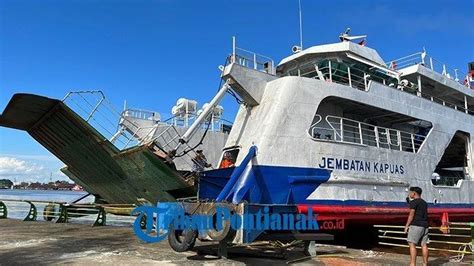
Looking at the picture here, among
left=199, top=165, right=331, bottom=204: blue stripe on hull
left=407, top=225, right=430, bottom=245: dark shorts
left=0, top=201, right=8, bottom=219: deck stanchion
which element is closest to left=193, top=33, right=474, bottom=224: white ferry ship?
left=199, top=165, right=331, bottom=204: blue stripe on hull

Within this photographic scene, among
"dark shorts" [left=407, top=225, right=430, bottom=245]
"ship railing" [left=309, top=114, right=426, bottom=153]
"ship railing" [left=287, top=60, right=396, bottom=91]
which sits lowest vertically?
"dark shorts" [left=407, top=225, right=430, bottom=245]

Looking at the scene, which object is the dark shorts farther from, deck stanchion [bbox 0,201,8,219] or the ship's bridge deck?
deck stanchion [bbox 0,201,8,219]

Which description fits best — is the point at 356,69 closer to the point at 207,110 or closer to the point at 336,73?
the point at 336,73

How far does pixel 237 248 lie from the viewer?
852cm

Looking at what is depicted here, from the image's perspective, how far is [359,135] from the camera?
482 inches

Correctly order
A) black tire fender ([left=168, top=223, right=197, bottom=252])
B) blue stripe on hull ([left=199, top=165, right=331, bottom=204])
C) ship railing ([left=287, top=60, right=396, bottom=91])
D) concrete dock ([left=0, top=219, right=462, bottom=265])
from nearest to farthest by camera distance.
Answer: concrete dock ([left=0, top=219, right=462, bottom=265])
black tire fender ([left=168, top=223, right=197, bottom=252])
blue stripe on hull ([left=199, top=165, right=331, bottom=204])
ship railing ([left=287, top=60, right=396, bottom=91])

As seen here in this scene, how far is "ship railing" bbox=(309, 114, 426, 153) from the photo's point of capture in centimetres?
1104

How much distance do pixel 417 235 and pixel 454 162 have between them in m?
13.4

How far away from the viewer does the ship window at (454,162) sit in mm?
14953

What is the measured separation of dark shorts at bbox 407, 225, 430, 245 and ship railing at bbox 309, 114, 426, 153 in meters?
4.00

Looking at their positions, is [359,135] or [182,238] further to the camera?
[359,135]

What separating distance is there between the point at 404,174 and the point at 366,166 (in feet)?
5.41

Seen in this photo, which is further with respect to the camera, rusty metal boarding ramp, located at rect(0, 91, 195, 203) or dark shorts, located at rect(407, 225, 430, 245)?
rusty metal boarding ramp, located at rect(0, 91, 195, 203)

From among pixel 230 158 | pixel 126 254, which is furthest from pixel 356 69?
pixel 126 254
